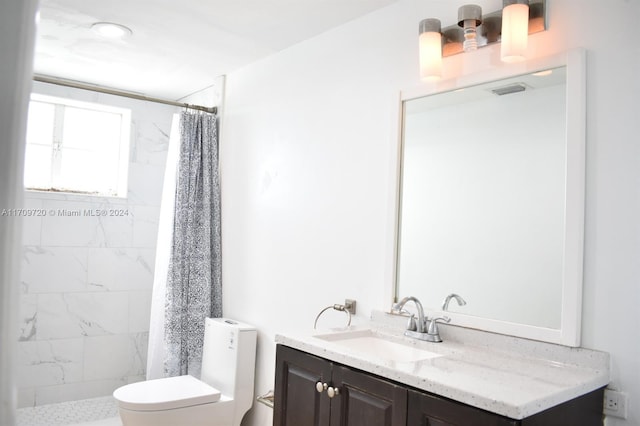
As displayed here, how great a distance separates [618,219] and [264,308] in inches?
82.6

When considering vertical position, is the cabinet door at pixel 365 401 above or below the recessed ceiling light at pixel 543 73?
below

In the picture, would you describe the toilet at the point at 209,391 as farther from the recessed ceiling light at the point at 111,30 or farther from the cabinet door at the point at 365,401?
the recessed ceiling light at the point at 111,30

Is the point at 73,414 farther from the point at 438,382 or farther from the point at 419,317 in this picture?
the point at 438,382

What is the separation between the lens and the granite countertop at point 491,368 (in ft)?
4.33

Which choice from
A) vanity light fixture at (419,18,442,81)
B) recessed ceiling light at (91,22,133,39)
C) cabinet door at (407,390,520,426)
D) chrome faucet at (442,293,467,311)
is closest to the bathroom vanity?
cabinet door at (407,390,520,426)

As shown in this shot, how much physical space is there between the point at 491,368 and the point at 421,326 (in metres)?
0.44

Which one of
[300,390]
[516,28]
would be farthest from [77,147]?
[516,28]

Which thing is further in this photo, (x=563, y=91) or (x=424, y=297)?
(x=424, y=297)

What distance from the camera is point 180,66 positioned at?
3486 millimetres

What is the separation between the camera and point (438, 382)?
141 centimetres

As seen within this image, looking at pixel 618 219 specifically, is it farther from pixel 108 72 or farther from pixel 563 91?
pixel 108 72

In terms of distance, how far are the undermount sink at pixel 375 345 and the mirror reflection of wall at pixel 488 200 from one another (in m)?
0.22

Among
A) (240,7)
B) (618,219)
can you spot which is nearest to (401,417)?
(618,219)

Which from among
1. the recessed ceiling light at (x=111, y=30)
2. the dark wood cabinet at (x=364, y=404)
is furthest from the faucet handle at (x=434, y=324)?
the recessed ceiling light at (x=111, y=30)
